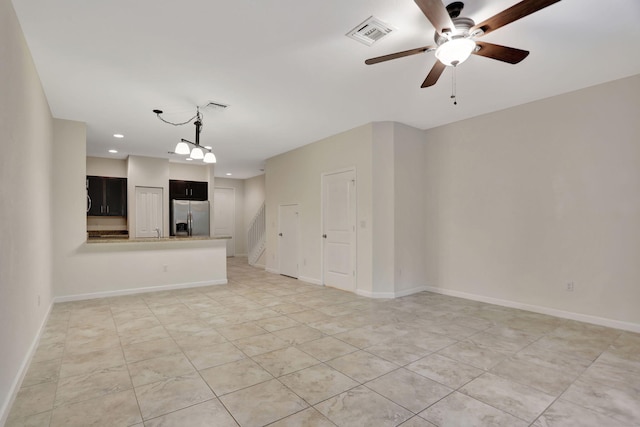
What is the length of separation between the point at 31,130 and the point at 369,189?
13.8 ft

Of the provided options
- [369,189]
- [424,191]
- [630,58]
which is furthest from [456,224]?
[630,58]

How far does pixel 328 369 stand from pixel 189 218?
6.96 meters

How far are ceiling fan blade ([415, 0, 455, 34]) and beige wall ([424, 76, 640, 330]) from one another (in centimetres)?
287

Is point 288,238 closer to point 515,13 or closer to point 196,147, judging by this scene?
point 196,147

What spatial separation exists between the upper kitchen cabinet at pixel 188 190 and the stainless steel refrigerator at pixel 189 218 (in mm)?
250

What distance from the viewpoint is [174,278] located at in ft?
19.3

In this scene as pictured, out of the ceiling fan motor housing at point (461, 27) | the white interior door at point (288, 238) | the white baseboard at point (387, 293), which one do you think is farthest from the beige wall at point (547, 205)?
the white interior door at point (288, 238)

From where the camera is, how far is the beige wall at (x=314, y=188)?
17.3 ft

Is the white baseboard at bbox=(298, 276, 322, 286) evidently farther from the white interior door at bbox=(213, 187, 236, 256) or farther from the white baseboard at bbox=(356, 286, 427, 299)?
the white interior door at bbox=(213, 187, 236, 256)

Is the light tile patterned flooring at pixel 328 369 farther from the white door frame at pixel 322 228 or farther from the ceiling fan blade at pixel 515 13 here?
the ceiling fan blade at pixel 515 13

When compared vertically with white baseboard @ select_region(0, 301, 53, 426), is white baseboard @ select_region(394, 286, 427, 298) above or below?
below

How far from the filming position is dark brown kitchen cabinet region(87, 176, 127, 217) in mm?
7523

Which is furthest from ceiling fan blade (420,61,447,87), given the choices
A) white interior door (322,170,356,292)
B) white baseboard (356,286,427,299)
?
white baseboard (356,286,427,299)

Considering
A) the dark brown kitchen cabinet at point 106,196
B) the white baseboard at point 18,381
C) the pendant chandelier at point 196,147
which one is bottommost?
the white baseboard at point 18,381
